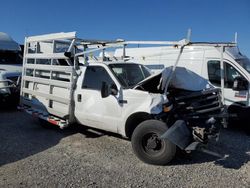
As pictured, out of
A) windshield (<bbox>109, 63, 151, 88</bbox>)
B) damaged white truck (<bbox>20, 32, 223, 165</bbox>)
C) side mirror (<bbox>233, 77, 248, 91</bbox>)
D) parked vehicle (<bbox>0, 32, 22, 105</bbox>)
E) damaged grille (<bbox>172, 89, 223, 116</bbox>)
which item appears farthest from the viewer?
parked vehicle (<bbox>0, 32, 22, 105</bbox>)

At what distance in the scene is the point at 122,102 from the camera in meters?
6.01

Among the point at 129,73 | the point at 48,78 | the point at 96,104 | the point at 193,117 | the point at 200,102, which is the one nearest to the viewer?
the point at 193,117

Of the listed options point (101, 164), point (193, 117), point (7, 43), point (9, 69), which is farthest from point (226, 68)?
point (7, 43)

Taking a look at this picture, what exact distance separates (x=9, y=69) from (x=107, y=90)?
6.88m

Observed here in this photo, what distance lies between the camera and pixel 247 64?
8.84m

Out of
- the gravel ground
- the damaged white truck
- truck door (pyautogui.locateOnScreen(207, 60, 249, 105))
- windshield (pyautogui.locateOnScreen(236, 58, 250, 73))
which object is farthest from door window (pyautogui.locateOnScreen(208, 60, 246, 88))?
the damaged white truck

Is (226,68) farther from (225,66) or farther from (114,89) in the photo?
(114,89)

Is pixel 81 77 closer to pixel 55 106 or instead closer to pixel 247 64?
pixel 55 106

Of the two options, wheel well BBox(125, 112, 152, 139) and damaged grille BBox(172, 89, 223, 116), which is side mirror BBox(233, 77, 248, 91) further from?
wheel well BBox(125, 112, 152, 139)

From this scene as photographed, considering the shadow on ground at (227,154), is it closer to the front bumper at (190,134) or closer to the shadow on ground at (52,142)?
the shadow on ground at (52,142)

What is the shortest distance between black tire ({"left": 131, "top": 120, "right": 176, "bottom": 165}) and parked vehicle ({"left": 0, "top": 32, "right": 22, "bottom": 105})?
648 cm

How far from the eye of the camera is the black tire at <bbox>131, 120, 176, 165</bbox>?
529 centimetres

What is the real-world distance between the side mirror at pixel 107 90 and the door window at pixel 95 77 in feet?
0.87

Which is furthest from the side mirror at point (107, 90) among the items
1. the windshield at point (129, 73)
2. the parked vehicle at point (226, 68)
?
the parked vehicle at point (226, 68)
